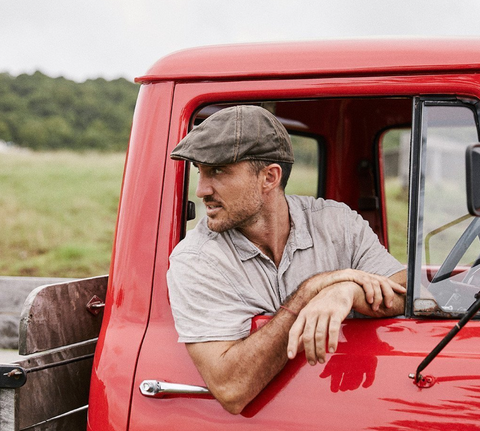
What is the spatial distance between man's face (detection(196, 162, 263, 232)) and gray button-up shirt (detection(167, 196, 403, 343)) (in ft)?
0.15

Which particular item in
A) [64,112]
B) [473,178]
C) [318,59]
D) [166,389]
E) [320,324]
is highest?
[318,59]

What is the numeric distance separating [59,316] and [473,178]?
1.29m

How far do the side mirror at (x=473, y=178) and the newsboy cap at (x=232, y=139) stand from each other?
573 millimetres

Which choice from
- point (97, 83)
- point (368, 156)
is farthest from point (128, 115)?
point (368, 156)

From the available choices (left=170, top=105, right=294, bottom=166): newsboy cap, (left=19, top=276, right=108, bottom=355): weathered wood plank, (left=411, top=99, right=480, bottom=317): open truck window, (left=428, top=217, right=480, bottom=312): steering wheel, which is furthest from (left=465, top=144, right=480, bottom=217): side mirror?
(left=19, top=276, right=108, bottom=355): weathered wood plank

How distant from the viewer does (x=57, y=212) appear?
15305mm

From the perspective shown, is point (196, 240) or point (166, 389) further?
point (196, 240)

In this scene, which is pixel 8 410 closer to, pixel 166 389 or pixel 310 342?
pixel 166 389

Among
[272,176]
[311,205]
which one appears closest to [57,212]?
[311,205]

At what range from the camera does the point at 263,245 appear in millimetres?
1795

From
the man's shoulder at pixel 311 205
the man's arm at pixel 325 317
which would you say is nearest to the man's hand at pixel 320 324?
the man's arm at pixel 325 317

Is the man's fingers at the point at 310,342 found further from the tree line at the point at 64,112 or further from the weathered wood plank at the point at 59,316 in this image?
the tree line at the point at 64,112

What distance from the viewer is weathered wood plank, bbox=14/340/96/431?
170cm

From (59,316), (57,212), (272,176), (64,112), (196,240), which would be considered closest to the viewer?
(196,240)
